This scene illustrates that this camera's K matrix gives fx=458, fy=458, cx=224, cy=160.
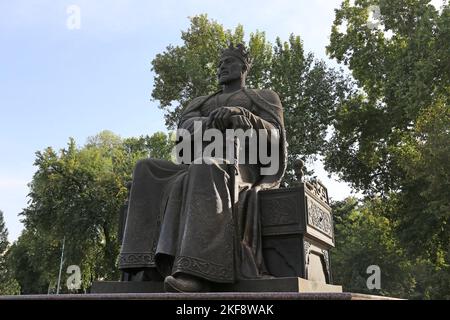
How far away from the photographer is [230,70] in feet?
19.7

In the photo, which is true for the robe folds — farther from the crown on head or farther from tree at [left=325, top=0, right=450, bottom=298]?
tree at [left=325, top=0, right=450, bottom=298]

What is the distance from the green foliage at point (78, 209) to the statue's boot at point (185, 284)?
16.4m

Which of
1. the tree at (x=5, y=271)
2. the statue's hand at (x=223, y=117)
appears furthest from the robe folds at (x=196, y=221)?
the tree at (x=5, y=271)

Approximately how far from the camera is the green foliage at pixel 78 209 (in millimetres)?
20234

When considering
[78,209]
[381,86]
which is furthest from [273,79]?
[78,209]

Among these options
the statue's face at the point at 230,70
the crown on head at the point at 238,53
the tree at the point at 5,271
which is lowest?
the statue's face at the point at 230,70

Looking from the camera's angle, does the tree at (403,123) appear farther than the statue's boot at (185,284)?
Yes

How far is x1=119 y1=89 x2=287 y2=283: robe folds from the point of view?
12.9ft

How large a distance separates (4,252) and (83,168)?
22.0 metres

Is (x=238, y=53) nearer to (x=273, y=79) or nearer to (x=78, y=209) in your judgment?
(x=273, y=79)

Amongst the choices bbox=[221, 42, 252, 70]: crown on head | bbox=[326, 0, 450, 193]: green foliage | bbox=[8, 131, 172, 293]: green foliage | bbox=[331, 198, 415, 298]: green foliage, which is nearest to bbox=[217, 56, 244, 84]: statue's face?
bbox=[221, 42, 252, 70]: crown on head

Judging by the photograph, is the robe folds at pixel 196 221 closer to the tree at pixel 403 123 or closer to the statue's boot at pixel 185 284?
the statue's boot at pixel 185 284
